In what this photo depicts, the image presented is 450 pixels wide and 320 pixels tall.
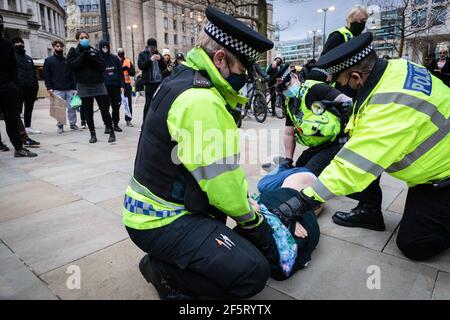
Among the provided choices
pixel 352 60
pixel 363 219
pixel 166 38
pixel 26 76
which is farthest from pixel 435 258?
pixel 166 38

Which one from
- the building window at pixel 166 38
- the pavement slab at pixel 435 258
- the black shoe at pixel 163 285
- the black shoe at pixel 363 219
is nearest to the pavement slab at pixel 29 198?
the black shoe at pixel 163 285

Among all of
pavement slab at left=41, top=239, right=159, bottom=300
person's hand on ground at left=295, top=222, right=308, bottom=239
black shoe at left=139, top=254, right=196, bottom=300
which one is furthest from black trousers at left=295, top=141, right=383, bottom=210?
pavement slab at left=41, top=239, right=159, bottom=300

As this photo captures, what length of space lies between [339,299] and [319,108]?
209 cm

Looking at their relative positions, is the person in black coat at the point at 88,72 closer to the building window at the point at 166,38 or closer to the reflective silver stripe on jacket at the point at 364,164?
the reflective silver stripe on jacket at the point at 364,164

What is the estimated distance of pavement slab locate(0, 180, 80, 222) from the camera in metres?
3.12

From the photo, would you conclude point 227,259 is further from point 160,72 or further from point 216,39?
point 160,72

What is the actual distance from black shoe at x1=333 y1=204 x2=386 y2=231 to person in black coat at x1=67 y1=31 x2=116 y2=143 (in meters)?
4.91

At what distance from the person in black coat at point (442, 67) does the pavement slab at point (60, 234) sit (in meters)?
8.38

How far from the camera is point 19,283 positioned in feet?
6.63

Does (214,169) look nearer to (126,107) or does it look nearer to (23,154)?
(23,154)

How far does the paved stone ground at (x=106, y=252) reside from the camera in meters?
1.96

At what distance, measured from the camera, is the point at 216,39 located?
1.64m

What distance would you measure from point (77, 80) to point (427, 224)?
20.4ft
